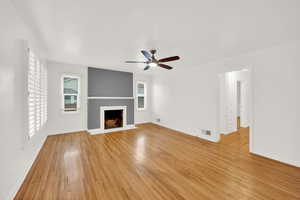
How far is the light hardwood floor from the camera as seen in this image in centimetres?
186

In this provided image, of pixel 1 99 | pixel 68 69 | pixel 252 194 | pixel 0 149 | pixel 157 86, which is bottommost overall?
pixel 252 194

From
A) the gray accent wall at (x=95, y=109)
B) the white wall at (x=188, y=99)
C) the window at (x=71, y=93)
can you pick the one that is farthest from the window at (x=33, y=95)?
the white wall at (x=188, y=99)

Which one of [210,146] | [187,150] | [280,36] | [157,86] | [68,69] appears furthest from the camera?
[157,86]

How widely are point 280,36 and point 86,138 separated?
5.67 meters

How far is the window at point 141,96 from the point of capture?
684cm

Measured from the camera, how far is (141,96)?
6.95m

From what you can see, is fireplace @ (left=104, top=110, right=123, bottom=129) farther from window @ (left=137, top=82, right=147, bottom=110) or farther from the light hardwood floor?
the light hardwood floor

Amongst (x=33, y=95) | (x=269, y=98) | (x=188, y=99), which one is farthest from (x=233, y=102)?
(x=33, y=95)

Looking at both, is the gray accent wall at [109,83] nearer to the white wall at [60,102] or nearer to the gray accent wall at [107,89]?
the gray accent wall at [107,89]

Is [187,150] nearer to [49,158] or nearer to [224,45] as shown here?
[224,45]

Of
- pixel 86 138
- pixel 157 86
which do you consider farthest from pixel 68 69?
pixel 157 86

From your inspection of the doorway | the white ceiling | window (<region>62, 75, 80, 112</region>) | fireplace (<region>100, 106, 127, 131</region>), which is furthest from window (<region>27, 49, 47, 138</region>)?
the doorway

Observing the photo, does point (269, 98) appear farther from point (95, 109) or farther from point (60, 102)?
point (60, 102)

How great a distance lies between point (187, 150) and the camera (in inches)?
135
